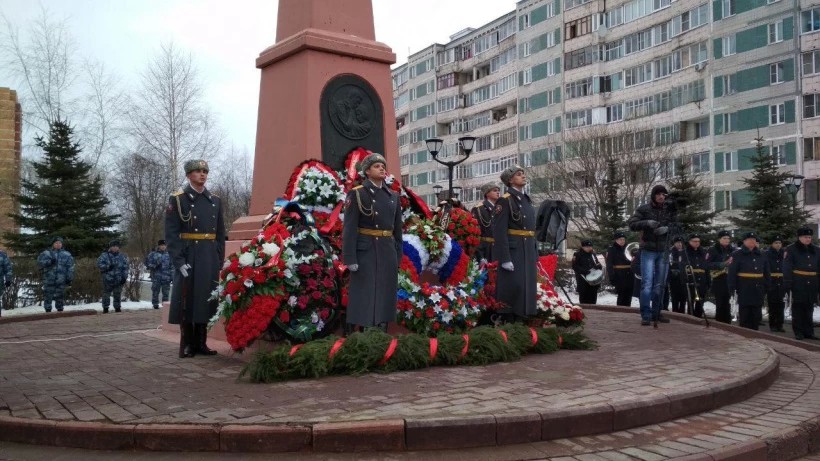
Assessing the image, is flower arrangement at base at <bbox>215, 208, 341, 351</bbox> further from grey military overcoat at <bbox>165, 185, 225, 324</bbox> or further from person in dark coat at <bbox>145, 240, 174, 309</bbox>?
person in dark coat at <bbox>145, 240, 174, 309</bbox>

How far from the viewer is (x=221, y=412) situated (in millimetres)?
5273

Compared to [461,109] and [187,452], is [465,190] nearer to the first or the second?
[461,109]

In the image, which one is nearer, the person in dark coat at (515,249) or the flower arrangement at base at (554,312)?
the person in dark coat at (515,249)

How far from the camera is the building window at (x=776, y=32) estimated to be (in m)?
39.6

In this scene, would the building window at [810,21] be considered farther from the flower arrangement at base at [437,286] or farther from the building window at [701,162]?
the flower arrangement at base at [437,286]

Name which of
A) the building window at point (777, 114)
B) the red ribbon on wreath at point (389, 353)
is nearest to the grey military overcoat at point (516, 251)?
the red ribbon on wreath at point (389, 353)

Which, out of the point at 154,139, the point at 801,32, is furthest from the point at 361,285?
the point at 801,32

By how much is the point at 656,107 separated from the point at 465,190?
23.9m

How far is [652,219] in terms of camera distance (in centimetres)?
1063

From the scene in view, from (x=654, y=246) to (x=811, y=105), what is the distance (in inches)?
1346

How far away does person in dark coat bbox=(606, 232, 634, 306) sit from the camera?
1652 centimetres

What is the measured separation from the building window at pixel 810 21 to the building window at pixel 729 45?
3838 mm

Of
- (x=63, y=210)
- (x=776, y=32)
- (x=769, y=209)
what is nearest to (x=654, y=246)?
(x=769, y=209)

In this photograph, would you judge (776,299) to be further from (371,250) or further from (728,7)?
(728,7)
